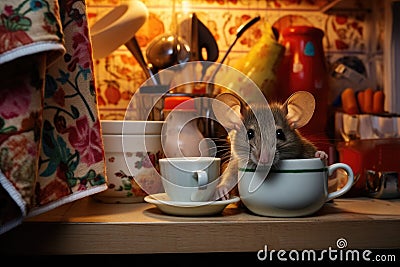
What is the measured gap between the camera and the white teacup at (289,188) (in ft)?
2.07

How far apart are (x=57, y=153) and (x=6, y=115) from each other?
0.35 feet

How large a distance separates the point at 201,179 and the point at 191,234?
0.26ft

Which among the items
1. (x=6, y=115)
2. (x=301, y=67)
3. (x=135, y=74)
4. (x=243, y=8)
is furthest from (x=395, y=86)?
(x=6, y=115)

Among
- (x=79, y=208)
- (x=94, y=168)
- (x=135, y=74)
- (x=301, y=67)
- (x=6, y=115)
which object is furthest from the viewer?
(x=135, y=74)

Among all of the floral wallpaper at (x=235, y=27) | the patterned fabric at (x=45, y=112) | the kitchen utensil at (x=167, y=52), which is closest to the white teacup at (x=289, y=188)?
the patterned fabric at (x=45, y=112)

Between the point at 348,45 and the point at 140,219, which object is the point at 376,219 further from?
the point at 348,45

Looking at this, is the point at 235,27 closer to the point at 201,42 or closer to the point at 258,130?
the point at 201,42

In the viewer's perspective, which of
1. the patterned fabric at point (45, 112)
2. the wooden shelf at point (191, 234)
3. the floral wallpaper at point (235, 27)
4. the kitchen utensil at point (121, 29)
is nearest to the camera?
the patterned fabric at point (45, 112)

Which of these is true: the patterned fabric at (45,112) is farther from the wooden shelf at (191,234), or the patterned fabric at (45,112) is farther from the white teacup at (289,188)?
the white teacup at (289,188)

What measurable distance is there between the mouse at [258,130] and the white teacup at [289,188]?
0.07 ft

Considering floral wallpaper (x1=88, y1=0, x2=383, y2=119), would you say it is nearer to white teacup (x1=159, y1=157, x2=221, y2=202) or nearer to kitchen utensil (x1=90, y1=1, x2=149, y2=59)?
kitchen utensil (x1=90, y1=1, x2=149, y2=59)

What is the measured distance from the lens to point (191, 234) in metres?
0.60

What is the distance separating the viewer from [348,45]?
4.16 feet

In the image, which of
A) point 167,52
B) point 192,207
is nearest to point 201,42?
point 167,52
